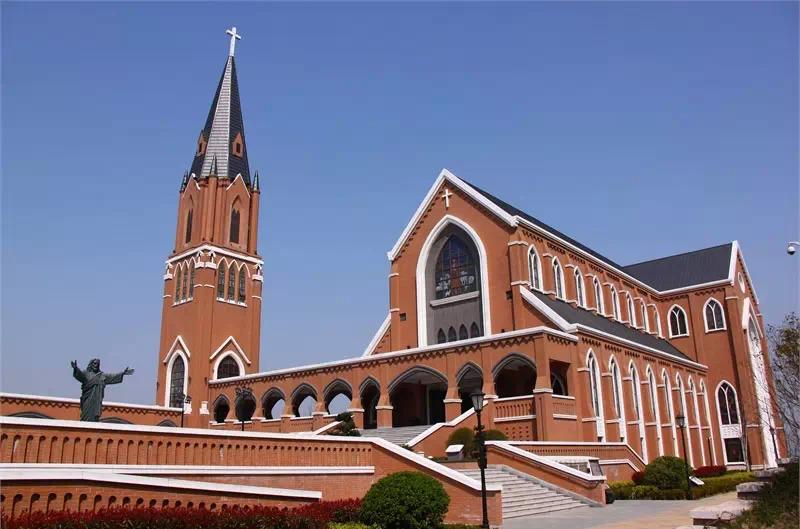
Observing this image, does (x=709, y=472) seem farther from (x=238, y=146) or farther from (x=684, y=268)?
(x=238, y=146)

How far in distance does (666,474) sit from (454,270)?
16.3 m

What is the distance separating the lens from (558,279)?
37.8 metres

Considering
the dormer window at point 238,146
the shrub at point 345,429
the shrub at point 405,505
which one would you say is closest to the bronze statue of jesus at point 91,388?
the shrub at point 405,505

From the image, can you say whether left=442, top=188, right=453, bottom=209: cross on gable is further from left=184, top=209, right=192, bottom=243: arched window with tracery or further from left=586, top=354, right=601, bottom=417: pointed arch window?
left=184, top=209, right=192, bottom=243: arched window with tracery

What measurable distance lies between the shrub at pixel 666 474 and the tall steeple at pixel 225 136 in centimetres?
3524

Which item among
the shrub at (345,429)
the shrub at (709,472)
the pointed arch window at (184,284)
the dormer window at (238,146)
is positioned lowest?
the shrub at (709,472)

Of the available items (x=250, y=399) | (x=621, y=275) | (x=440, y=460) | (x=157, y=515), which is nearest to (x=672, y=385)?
(x=621, y=275)

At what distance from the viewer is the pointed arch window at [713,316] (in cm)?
4659

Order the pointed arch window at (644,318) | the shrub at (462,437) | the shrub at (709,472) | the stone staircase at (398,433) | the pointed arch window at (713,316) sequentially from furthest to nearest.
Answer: the pointed arch window at (644,318)
the pointed arch window at (713,316)
the shrub at (709,472)
the stone staircase at (398,433)
the shrub at (462,437)

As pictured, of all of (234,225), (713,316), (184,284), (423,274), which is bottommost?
(713,316)

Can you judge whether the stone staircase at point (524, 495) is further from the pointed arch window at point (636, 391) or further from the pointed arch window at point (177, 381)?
the pointed arch window at point (177, 381)

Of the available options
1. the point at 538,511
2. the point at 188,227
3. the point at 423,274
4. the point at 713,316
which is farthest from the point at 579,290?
the point at 188,227

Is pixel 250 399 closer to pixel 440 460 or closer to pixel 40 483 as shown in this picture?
pixel 440 460

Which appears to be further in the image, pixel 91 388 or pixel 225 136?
pixel 225 136
